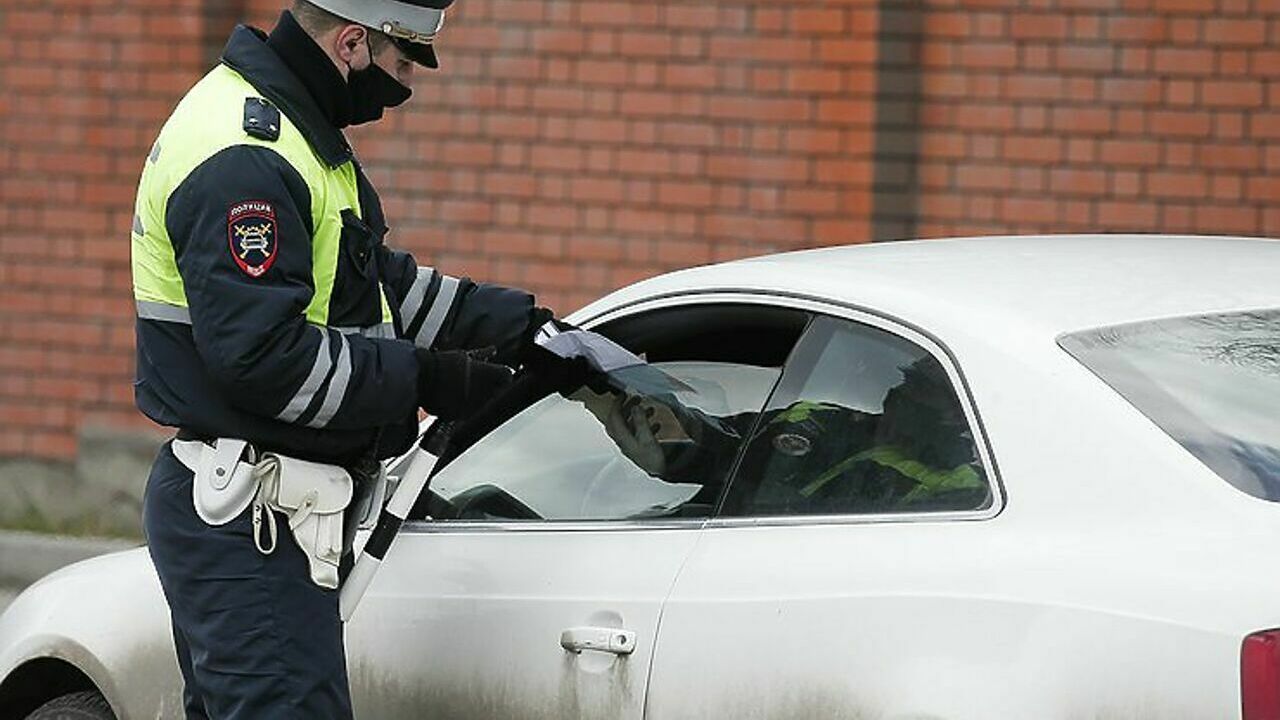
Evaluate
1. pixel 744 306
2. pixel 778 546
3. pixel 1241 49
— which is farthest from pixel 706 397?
pixel 1241 49

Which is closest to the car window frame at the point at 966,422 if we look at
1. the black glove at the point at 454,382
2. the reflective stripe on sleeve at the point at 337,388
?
the black glove at the point at 454,382

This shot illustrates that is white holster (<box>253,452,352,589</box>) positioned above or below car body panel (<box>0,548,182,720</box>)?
above

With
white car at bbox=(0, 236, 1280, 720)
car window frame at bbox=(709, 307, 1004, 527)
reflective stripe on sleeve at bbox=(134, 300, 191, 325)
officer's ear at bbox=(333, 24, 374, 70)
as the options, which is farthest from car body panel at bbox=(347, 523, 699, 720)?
officer's ear at bbox=(333, 24, 374, 70)

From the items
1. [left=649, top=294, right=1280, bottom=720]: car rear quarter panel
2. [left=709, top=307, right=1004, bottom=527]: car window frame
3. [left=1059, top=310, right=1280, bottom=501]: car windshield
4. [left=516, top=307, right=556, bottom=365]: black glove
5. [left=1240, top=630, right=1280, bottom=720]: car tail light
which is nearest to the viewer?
[left=1240, top=630, right=1280, bottom=720]: car tail light

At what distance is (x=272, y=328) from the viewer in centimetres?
392

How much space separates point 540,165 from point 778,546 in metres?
4.51

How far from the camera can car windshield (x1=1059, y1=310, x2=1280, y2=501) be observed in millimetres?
3459

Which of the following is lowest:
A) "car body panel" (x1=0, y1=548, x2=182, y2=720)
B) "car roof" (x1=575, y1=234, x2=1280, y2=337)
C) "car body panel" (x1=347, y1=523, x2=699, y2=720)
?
"car body panel" (x1=0, y1=548, x2=182, y2=720)

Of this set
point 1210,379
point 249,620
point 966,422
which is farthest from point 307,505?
point 1210,379

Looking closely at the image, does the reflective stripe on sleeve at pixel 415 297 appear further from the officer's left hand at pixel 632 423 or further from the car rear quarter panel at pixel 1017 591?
the car rear quarter panel at pixel 1017 591

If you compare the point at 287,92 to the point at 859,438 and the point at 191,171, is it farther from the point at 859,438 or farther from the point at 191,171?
the point at 859,438

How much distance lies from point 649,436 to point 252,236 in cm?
77

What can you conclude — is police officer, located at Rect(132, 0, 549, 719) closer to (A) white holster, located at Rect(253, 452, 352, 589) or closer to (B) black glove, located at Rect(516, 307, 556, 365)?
(A) white holster, located at Rect(253, 452, 352, 589)

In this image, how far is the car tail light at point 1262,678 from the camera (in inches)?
123
